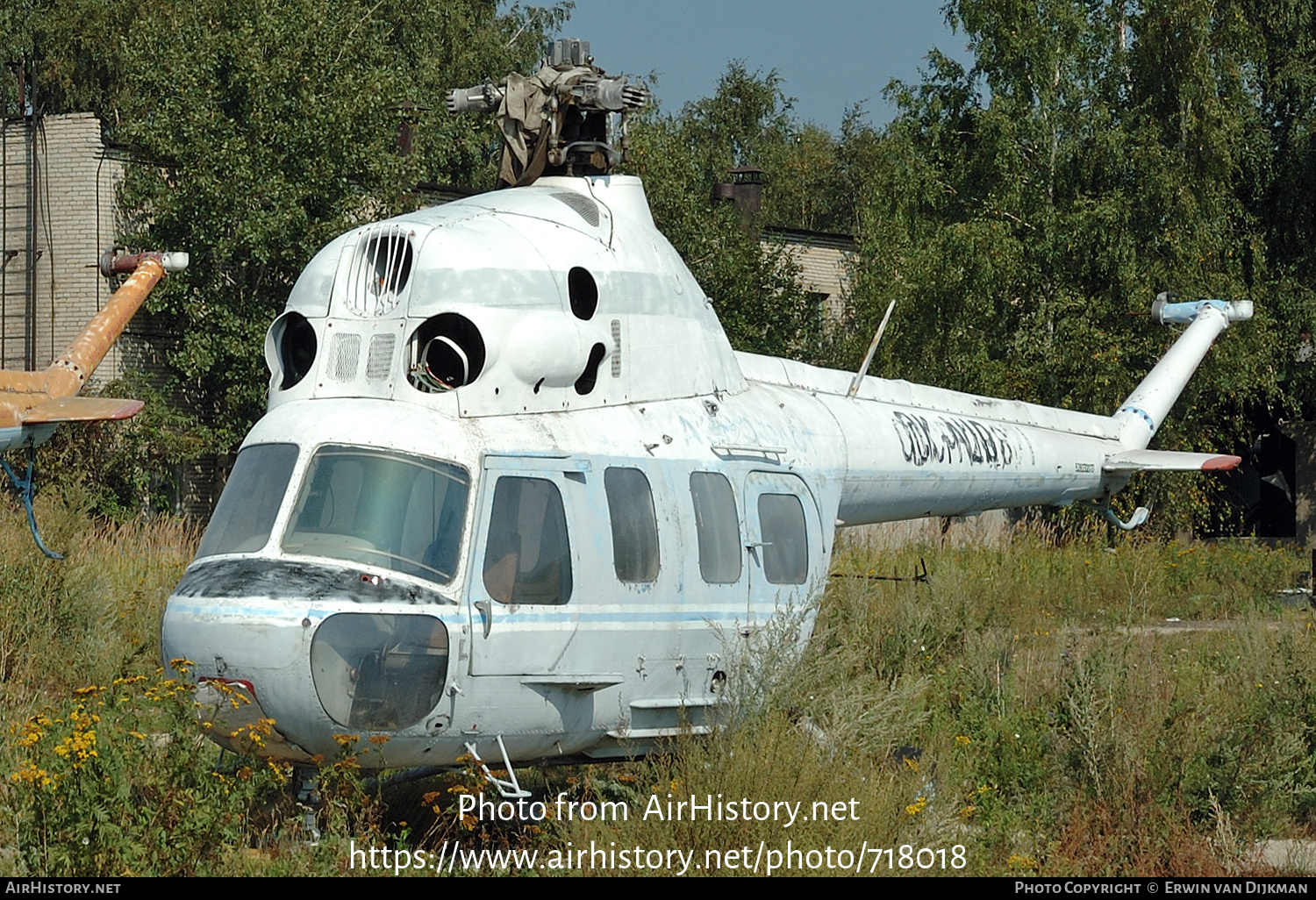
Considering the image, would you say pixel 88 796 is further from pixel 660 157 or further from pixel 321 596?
pixel 660 157

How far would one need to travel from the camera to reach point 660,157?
2633 cm

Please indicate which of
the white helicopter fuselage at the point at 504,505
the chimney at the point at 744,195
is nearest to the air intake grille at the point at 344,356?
the white helicopter fuselage at the point at 504,505

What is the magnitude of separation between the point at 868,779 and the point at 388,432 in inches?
111

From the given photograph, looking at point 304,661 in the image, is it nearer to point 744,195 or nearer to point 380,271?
point 380,271

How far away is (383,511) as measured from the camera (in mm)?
6887

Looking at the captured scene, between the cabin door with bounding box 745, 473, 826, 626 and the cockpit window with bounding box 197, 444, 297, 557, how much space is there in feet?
8.68

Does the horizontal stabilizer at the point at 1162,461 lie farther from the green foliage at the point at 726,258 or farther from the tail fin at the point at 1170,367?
the green foliage at the point at 726,258

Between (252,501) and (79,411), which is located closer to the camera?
(252,501)

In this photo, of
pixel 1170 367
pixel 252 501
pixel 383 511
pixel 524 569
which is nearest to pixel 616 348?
pixel 524 569

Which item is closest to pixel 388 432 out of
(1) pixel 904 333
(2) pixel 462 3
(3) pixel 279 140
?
(3) pixel 279 140

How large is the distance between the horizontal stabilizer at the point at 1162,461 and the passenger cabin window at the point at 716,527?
5.05 metres

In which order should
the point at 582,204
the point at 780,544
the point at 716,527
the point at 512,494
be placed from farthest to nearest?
1. the point at 780,544
2. the point at 582,204
3. the point at 716,527
4. the point at 512,494

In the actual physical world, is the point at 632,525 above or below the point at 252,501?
below

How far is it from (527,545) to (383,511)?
719 millimetres
